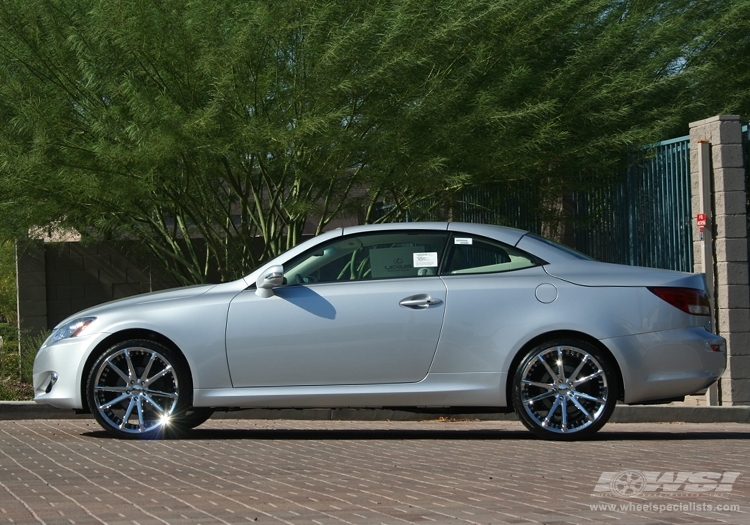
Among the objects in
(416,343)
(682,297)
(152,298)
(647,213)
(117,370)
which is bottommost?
(117,370)

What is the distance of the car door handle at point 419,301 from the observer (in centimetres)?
901

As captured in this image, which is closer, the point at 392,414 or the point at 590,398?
the point at 590,398

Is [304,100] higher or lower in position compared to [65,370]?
higher

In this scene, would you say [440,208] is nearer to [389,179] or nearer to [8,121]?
[389,179]

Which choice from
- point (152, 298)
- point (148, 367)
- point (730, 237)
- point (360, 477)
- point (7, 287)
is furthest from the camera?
point (7, 287)

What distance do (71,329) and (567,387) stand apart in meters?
3.83

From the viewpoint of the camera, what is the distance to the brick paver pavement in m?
5.88

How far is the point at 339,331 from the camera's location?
9008mm

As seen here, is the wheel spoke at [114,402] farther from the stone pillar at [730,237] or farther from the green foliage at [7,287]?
the green foliage at [7,287]

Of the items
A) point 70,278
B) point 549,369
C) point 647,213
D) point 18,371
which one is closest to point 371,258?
point 549,369

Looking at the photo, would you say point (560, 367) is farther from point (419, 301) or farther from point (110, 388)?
point (110, 388)

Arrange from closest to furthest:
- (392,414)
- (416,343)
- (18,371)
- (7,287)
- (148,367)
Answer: (416,343)
(148,367)
(392,414)
(18,371)
(7,287)

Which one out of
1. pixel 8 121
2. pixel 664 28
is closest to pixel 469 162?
pixel 664 28

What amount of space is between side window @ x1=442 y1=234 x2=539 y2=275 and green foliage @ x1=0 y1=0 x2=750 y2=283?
147 inches
